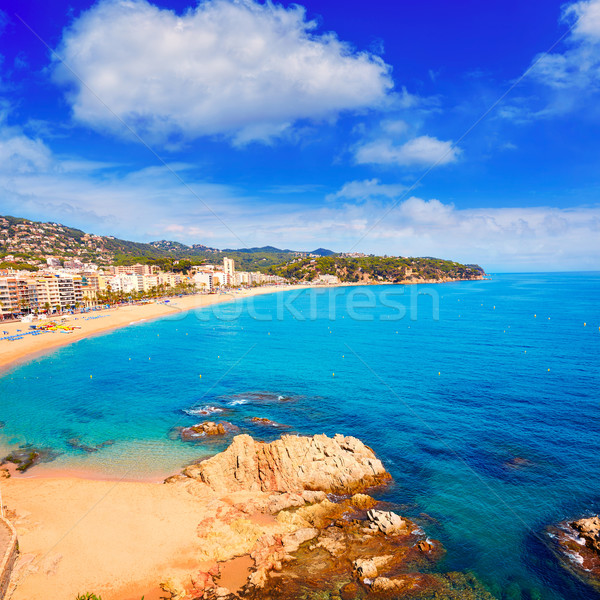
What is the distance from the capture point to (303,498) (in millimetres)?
20641

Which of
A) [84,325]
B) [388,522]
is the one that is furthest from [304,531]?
[84,325]

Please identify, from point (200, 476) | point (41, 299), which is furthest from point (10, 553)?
point (41, 299)

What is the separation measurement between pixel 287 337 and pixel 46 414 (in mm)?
40501

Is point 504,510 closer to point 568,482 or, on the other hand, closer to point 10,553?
point 568,482

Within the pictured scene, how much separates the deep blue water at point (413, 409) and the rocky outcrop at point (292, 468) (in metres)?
2.10

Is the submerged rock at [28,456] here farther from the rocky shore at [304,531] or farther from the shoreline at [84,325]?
the shoreline at [84,325]

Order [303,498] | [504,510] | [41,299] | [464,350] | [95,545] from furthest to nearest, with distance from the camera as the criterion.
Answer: [41,299], [464,350], [303,498], [504,510], [95,545]

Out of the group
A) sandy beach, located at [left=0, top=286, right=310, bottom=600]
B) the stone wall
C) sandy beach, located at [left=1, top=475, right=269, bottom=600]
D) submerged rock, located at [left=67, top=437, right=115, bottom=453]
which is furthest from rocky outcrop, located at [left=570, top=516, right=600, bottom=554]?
submerged rock, located at [left=67, top=437, right=115, bottom=453]

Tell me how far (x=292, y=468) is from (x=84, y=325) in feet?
247

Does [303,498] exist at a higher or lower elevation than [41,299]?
lower

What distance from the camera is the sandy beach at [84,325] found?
2296 inches

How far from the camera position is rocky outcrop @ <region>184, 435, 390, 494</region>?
2175cm

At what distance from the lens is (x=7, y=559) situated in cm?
1477

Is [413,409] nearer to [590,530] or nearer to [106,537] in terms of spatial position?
[590,530]
